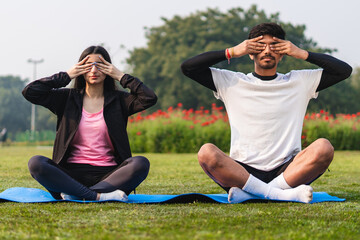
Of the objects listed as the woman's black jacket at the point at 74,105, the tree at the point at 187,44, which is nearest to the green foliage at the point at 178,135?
the woman's black jacket at the point at 74,105

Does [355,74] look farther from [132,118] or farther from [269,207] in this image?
[269,207]

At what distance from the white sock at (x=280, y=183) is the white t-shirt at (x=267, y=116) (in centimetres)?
11

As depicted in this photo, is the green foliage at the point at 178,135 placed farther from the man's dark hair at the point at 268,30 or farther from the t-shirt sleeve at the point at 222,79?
the man's dark hair at the point at 268,30

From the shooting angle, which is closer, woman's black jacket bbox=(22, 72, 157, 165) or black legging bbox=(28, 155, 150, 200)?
black legging bbox=(28, 155, 150, 200)

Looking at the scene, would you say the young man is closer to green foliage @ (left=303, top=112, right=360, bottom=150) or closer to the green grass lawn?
the green grass lawn

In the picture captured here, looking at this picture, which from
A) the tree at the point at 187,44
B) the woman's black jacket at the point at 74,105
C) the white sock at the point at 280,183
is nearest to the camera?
the white sock at the point at 280,183

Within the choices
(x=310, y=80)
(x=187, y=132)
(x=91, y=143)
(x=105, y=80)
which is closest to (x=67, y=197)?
(x=91, y=143)

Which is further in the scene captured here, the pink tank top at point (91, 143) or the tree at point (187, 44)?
the tree at point (187, 44)

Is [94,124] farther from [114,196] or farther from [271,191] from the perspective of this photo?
[271,191]

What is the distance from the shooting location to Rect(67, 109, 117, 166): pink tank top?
4273 mm

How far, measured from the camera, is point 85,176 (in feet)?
13.9

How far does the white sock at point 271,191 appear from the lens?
3965 mm

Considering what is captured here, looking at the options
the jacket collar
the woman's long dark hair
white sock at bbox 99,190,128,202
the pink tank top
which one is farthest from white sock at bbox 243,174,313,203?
the woman's long dark hair

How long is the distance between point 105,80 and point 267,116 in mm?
1501
